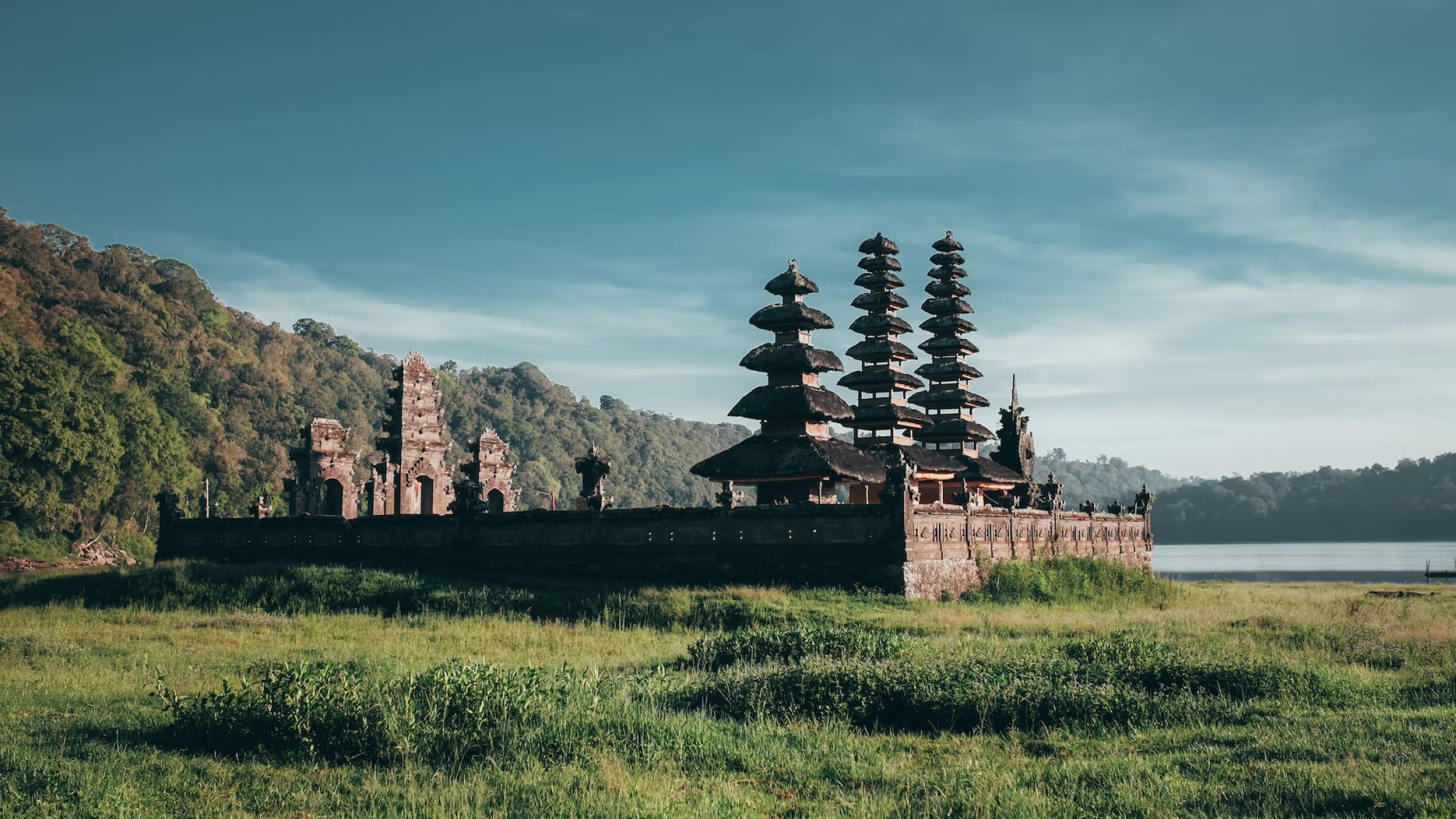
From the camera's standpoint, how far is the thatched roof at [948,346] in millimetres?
58219

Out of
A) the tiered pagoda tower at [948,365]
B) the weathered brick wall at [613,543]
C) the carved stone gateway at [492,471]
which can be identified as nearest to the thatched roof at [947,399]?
the tiered pagoda tower at [948,365]

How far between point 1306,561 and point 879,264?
8186 cm

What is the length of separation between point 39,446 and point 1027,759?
63.6m

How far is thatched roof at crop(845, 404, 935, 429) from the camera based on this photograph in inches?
2052

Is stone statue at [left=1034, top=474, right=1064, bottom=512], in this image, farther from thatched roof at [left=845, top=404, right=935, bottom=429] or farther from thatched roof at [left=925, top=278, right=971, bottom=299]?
thatched roof at [left=925, top=278, right=971, bottom=299]

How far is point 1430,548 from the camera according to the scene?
152 m

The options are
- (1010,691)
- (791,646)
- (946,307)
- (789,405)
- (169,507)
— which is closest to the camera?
(1010,691)

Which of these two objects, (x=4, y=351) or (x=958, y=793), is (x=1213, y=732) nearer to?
(x=958, y=793)

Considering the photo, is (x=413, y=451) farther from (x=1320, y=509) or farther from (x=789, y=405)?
(x=1320, y=509)

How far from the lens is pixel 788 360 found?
43.3m

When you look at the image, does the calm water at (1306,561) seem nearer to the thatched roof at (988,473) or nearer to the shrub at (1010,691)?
the thatched roof at (988,473)

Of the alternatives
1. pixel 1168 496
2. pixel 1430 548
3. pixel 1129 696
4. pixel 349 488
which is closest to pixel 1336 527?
pixel 1430 548

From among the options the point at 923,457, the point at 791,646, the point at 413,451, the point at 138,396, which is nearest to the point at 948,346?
the point at 923,457

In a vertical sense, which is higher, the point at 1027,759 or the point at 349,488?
the point at 349,488
